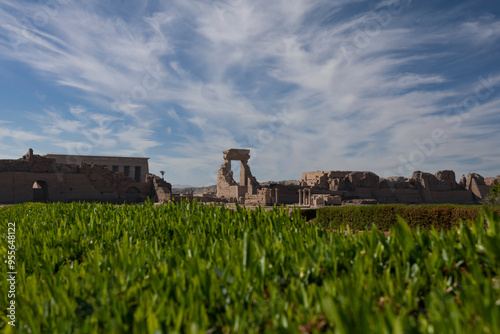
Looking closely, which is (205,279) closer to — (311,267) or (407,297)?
(311,267)

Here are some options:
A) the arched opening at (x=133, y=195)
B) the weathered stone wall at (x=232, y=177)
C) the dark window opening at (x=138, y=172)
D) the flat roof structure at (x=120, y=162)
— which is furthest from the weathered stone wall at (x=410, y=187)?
the dark window opening at (x=138, y=172)

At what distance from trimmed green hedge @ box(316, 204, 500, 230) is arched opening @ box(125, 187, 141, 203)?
26746 mm

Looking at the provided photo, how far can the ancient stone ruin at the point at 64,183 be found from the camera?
3155 cm

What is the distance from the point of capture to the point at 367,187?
133ft

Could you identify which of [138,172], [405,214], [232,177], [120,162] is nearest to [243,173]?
[232,177]

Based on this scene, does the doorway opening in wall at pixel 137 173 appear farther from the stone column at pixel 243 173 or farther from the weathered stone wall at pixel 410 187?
the weathered stone wall at pixel 410 187

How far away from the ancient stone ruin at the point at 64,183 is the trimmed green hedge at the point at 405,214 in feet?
62.8

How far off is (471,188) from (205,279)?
51.5 meters

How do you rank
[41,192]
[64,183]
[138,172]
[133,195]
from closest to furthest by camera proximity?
[64,183] → [41,192] → [133,195] → [138,172]

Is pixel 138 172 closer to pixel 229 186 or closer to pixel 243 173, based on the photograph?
pixel 229 186

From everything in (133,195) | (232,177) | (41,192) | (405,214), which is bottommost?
(405,214)

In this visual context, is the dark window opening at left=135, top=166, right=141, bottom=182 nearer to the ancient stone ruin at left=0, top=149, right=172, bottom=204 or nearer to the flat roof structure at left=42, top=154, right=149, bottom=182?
the flat roof structure at left=42, top=154, right=149, bottom=182

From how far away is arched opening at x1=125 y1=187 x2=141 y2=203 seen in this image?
123 feet

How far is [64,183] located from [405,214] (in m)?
31.0
